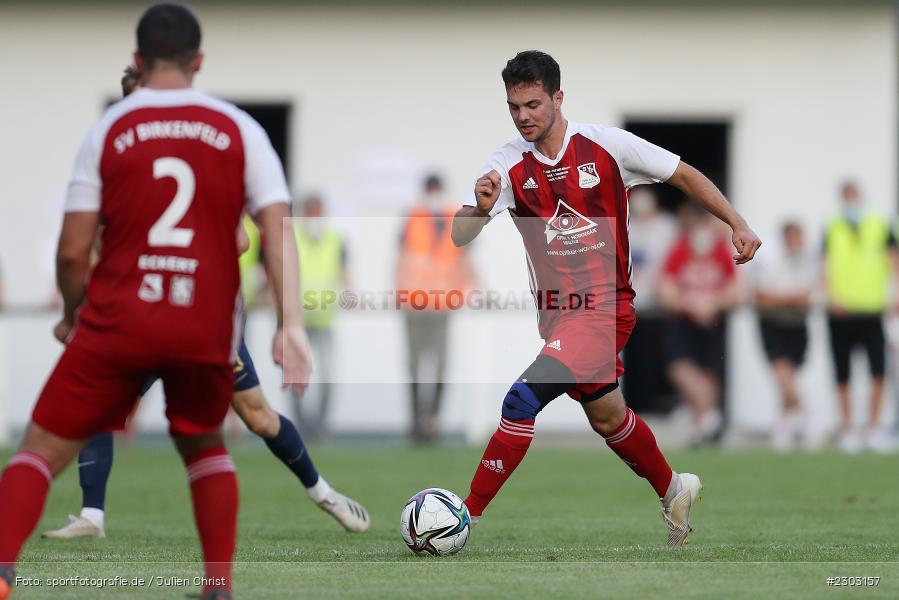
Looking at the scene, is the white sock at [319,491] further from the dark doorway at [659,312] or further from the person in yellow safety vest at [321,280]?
the dark doorway at [659,312]

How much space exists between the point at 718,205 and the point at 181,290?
286 centimetres

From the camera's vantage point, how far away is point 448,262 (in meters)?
15.0

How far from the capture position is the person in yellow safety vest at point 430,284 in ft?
48.9

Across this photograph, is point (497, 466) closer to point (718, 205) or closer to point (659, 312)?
point (718, 205)

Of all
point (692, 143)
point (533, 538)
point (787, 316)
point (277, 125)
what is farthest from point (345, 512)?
point (277, 125)

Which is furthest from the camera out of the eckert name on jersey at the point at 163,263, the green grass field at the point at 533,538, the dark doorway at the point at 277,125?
the dark doorway at the point at 277,125

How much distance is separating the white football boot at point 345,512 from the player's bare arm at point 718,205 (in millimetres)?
2381

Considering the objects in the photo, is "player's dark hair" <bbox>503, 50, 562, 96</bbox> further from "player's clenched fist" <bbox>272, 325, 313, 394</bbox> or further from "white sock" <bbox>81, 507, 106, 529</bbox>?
"white sock" <bbox>81, 507, 106, 529</bbox>

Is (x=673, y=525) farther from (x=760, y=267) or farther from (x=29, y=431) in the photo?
(x=760, y=267)

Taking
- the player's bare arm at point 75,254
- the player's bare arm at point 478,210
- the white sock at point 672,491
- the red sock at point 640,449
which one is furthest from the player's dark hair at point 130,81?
the white sock at point 672,491

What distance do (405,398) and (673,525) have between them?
987cm

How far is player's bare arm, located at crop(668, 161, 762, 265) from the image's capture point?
21.1 feet

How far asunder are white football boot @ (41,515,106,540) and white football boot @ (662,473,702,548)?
2891 mm

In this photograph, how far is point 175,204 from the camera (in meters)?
4.71
